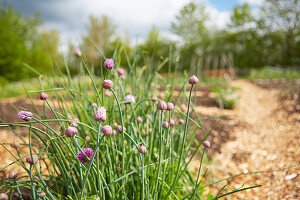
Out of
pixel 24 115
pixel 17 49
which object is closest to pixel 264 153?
pixel 24 115

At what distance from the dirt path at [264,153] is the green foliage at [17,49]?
9.29m

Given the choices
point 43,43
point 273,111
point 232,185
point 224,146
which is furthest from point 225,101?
point 43,43

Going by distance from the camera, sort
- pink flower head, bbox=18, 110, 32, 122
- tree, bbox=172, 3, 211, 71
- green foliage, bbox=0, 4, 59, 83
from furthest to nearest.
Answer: tree, bbox=172, 3, 211, 71, green foliage, bbox=0, 4, 59, 83, pink flower head, bbox=18, 110, 32, 122

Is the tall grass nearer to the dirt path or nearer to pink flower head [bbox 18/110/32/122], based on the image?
pink flower head [bbox 18/110/32/122]

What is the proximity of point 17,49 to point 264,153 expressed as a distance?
12639mm

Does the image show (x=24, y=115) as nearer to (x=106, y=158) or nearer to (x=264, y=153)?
(x=106, y=158)

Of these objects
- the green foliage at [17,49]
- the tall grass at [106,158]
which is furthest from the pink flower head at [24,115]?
the green foliage at [17,49]

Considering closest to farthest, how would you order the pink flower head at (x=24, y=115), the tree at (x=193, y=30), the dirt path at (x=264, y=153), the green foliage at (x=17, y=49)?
the pink flower head at (x=24, y=115), the dirt path at (x=264, y=153), the green foliage at (x=17, y=49), the tree at (x=193, y=30)

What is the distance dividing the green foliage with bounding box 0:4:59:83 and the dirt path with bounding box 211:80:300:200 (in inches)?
366

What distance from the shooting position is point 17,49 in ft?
35.8

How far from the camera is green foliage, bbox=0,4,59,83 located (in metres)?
10.7

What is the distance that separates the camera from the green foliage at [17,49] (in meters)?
10.7

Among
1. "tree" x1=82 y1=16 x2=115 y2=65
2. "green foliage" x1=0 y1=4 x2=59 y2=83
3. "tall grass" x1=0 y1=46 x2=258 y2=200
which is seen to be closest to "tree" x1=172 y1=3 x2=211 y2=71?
"tree" x1=82 y1=16 x2=115 y2=65

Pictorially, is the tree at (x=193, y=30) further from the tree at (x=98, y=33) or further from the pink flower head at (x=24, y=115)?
the pink flower head at (x=24, y=115)
